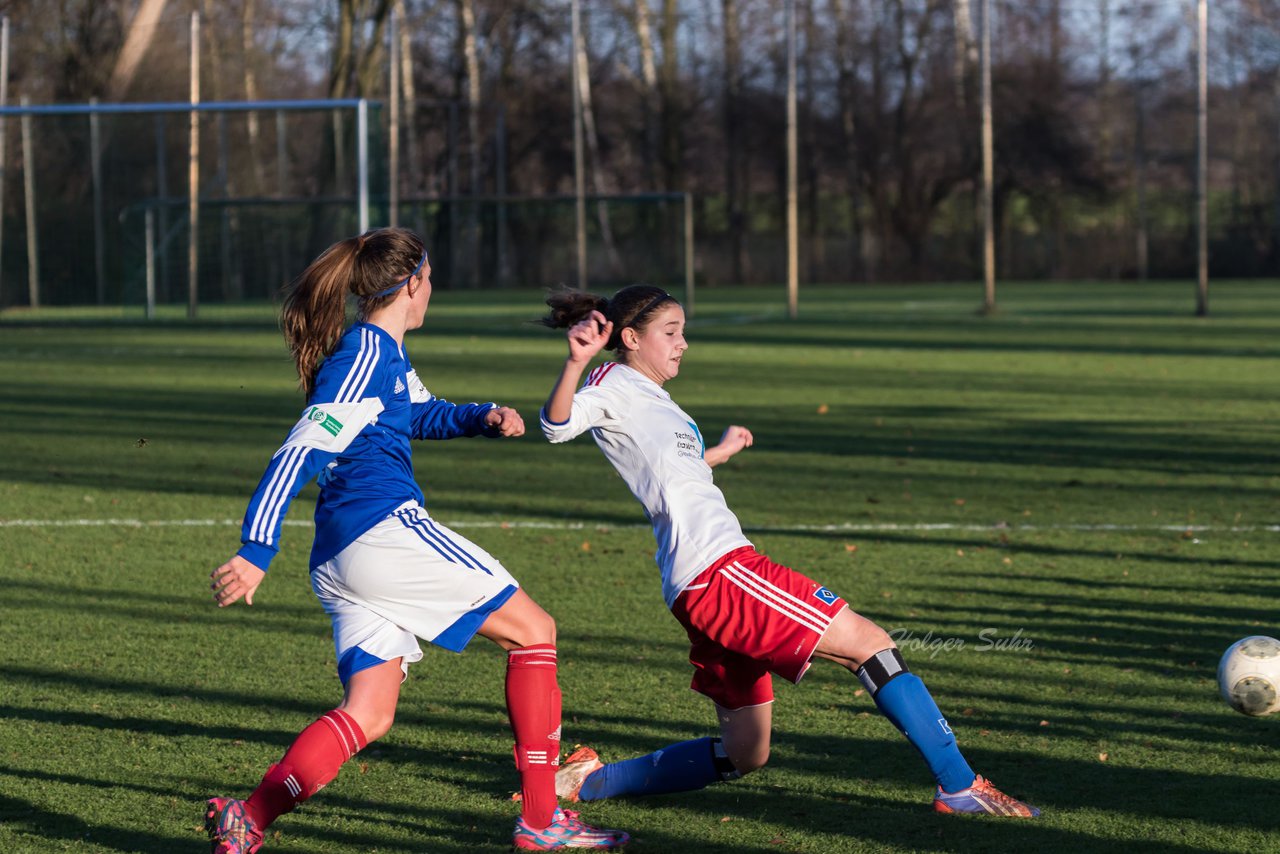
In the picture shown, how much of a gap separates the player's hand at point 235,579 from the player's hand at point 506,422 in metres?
0.74

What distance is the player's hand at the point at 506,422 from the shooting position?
4021mm

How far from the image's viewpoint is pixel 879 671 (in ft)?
13.3

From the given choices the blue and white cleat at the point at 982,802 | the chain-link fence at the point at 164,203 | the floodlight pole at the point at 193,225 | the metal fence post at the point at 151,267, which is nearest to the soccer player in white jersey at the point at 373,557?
the blue and white cleat at the point at 982,802

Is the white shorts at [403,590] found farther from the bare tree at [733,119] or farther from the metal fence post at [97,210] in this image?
the bare tree at [733,119]

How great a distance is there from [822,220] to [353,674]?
53647 millimetres

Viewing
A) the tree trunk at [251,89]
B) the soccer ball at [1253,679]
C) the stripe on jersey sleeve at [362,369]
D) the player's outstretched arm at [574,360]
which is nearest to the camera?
the stripe on jersey sleeve at [362,369]

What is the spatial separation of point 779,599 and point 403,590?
0.89m

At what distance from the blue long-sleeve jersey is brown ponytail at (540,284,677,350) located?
0.39 m

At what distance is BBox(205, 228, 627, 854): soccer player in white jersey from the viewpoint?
3709mm

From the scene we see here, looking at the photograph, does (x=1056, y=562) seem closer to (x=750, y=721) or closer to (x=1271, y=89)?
(x=750, y=721)

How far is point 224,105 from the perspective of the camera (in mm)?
25344

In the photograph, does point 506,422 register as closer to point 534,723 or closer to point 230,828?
point 534,723

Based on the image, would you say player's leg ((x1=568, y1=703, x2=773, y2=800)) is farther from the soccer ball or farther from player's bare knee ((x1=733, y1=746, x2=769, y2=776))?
the soccer ball

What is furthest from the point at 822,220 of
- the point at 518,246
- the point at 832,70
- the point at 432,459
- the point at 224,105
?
the point at 432,459
